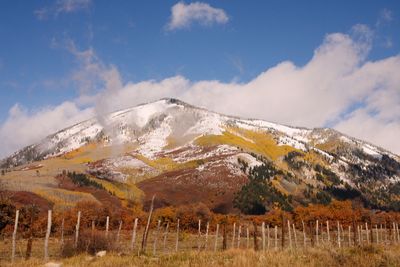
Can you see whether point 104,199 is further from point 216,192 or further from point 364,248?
point 364,248

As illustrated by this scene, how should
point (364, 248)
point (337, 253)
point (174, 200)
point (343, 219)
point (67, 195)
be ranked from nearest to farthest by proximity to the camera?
point (337, 253) → point (364, 248) → point (343, 219) → point (67, 195) → point (174, 200)

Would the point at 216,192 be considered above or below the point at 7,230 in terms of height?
above

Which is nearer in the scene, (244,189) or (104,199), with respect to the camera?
(104,199)

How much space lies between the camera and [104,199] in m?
149

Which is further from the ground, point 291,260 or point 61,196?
point 61,196

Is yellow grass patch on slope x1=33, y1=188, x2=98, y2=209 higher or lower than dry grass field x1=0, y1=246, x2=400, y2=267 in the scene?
higher

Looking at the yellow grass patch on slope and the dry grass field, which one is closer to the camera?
the dry grass field

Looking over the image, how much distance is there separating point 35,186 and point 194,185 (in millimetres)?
68522

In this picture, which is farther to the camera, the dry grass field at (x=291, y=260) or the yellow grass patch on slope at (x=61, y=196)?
the yellow grass patch on slope at (x=61, y=196)

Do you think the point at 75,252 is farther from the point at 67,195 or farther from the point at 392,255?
the point at 67,195

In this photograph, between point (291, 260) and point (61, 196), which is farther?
point (61, 196)

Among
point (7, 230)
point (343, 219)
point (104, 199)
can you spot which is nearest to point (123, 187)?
point (104, 199)

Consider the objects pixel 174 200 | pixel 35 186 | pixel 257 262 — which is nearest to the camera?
pixel 257 262

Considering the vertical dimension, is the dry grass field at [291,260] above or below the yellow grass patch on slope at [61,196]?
below
